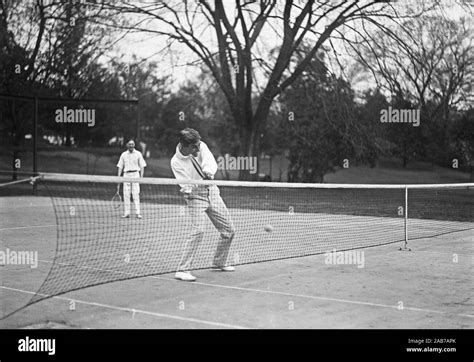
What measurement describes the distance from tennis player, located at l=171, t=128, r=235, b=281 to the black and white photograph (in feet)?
0.10

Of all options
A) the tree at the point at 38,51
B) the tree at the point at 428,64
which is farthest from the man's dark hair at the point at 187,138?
the tree at the point at 38,51

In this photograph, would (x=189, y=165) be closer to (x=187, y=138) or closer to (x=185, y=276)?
(x=187, y=138)

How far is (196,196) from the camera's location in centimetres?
912

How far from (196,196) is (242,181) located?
405 cm

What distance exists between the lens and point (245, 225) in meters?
16.1

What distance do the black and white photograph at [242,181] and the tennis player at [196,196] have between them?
0.10 feet

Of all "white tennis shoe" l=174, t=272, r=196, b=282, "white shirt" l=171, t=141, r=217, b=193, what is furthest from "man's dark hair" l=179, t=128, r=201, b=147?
"white tennis shoe" l=174, t=272, r=196, b=282

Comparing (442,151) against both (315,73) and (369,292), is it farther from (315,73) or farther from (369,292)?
(369,292)

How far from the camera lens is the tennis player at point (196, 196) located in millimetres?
9047

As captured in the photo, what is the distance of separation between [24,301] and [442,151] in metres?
24.5

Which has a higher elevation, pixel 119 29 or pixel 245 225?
pixel 119 29

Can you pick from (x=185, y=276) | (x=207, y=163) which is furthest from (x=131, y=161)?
(x=185, y=276)
